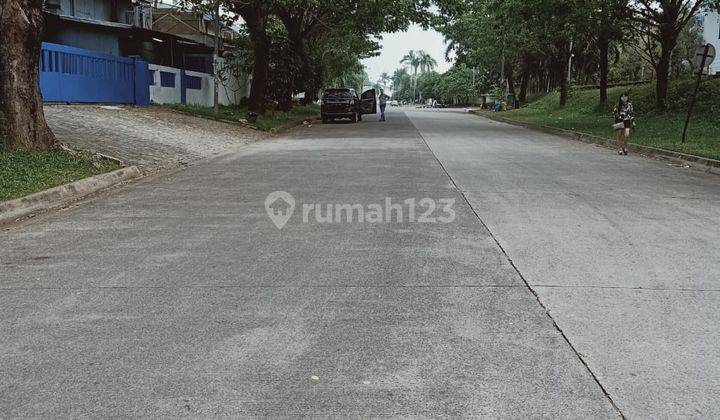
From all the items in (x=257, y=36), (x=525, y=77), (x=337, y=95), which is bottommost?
(x=337, y=95)

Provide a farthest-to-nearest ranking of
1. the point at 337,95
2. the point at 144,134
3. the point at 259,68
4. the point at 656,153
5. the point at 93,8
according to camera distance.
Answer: the point at 93,8, the point at 337,95, the point at 259,68, the point at 656,153, the point at 144,134

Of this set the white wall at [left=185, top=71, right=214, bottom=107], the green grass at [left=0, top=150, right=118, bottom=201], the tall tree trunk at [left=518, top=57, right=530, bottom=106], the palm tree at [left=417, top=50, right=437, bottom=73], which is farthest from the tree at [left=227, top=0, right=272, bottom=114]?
the palm tree at [left=417, top=50, right=437, bottom=73]

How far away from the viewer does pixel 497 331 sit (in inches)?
170

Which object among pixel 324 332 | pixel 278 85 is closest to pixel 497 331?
pixel 324 332

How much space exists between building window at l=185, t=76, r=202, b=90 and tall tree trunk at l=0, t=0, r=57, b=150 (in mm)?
18978

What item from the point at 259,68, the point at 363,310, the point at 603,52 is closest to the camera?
the point at 363,310

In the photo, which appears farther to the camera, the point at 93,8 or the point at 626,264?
the point at 93,8

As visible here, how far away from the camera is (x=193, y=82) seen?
31922 mm

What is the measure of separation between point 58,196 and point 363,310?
6.61 m

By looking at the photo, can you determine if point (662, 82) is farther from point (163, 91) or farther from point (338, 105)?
point (163, 91)

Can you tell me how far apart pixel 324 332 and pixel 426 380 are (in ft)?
3.12

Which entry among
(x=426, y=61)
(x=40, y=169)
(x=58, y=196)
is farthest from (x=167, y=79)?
(x=426, y=61)

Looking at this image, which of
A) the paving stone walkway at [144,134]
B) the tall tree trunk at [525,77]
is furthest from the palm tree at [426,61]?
the paving stone walkway at [144,134]

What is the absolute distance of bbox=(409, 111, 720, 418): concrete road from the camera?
→ 3.65 m
